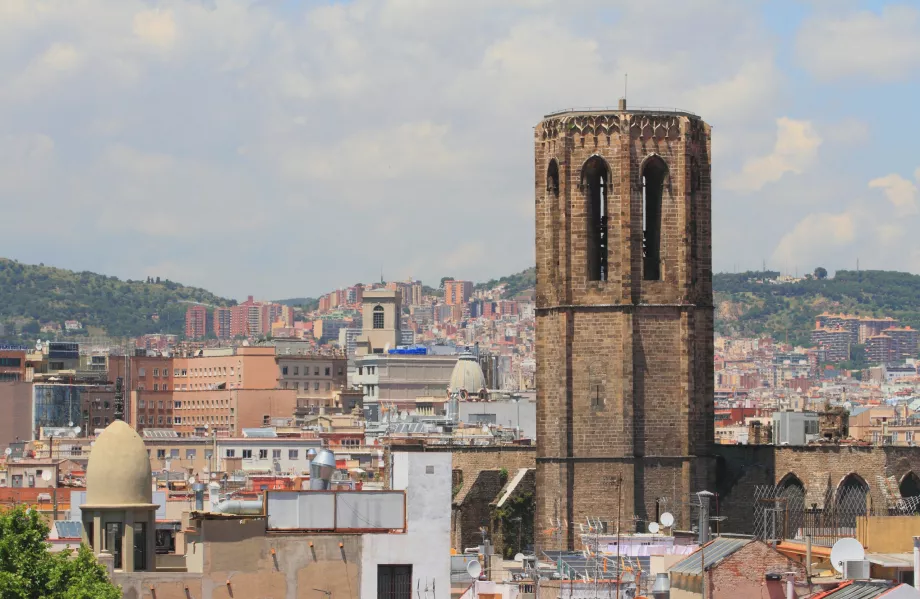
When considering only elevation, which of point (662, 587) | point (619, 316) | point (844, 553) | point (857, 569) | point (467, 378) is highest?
point (467, 378)

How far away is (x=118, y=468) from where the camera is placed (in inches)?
1593

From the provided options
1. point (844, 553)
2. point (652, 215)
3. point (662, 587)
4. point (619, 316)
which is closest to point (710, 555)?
point (662, 587)

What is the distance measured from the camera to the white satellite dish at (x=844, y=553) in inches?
1411

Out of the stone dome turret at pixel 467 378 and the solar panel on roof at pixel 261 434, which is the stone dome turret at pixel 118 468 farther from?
the stone dome turret at pixel 467 378

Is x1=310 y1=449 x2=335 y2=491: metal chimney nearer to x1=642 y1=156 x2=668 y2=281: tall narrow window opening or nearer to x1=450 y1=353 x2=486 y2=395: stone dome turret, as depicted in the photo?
x1=642 y1=156 x2=668 y2=281: tall narrow window opening

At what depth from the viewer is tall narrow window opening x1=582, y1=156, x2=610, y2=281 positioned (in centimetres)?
6806

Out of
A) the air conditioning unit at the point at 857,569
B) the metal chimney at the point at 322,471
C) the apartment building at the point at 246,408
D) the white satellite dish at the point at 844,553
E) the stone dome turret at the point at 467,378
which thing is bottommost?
the air conditioning unit at the point at 857,569

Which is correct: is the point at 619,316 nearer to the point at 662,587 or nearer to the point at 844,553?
the point at 662,587

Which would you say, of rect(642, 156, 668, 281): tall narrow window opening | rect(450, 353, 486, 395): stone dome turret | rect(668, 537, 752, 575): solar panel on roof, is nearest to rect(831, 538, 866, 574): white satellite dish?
rect(668, 537, 752, 575): solar panel on roof

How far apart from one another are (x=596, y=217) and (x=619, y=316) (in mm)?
2725

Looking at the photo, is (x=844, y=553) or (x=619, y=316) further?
(x=619, y=316)

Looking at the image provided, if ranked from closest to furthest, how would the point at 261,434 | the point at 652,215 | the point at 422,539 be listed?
the point at 422,539 < the point at 652,215 < the point at 261,434

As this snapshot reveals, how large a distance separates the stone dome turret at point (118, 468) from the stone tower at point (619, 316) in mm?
27720

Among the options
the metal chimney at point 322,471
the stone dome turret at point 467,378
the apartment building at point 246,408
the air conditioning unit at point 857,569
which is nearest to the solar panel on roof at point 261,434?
the apartment building at point 246,408
